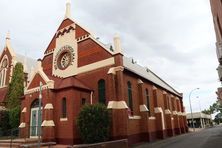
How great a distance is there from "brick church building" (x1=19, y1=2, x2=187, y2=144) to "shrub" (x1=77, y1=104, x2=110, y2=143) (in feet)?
5.20

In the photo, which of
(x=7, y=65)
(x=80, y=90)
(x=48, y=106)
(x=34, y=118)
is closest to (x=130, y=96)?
(x=80, y=90)

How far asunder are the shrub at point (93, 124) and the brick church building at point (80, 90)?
62.4 inches

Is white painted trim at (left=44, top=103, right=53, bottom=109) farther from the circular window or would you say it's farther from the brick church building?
the circular window

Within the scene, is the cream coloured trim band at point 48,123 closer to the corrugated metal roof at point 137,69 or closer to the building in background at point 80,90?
the building in background at point 80,90

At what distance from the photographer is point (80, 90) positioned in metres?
23.2

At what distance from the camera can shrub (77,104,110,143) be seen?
1970 centimetres

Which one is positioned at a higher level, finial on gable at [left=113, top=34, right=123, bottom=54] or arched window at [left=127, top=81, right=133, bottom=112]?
finial on gable at [left=113, top=34, right=123, bottom=54]

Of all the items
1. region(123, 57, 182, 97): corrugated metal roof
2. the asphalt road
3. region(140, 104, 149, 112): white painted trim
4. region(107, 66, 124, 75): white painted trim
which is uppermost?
region(123, 57, 182, 97): corrugated metal roof

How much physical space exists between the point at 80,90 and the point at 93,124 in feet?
15.1

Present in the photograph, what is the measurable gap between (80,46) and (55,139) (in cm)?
1071

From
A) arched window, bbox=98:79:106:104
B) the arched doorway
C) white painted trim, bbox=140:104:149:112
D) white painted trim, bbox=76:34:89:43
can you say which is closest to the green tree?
the arched doorway

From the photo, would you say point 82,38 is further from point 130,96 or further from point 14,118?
point 14,118

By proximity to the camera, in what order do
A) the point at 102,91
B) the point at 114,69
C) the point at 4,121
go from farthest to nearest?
the point at 4,121 < the point at 102,91 < the point at 114,69

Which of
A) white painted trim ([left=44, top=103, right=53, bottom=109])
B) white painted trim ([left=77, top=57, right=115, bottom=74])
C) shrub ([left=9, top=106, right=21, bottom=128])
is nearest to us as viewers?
white painted trim ([left=44, top=103, right=53, bottom=109])
